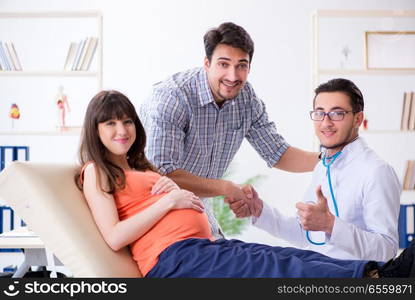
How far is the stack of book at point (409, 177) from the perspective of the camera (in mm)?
4133

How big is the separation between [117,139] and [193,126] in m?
0.63

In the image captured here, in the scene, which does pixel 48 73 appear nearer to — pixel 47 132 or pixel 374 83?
pixel 47 132

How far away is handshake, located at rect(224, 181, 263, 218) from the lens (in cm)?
221

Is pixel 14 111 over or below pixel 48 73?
below

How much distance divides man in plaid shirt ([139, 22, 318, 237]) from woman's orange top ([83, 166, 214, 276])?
0.45 m

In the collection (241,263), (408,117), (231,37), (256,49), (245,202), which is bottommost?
(241,263)

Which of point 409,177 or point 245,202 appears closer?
point 245,202

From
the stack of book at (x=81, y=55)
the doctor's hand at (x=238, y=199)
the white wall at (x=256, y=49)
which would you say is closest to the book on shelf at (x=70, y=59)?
the stack of book at (x=81, y=55)

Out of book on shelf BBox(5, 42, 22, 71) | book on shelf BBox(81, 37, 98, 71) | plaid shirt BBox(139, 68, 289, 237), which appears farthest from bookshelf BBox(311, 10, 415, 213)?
book on shelf BBox(5, 42, 22, 71)

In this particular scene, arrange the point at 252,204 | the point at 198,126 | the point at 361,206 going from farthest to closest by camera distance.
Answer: the point at 198,126 < the point at 252,204 < the point at 361,206

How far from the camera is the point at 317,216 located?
1769mm

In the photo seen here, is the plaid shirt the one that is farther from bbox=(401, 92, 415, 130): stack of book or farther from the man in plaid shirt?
bbox=(401, 92, 415, 130): stack of book

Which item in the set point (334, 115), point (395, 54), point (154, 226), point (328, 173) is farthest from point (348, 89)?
point (395, 54)

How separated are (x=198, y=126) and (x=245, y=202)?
0.48 meters
